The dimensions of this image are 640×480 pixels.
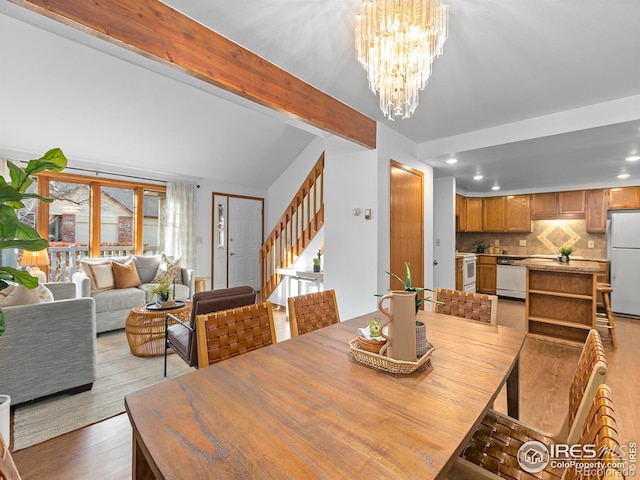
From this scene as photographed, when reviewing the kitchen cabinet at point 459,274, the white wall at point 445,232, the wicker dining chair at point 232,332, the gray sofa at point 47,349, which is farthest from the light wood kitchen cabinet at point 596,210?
the gray sofa at point 47,349

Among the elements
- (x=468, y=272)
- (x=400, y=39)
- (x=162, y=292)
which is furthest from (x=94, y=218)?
(x=468, y=272)

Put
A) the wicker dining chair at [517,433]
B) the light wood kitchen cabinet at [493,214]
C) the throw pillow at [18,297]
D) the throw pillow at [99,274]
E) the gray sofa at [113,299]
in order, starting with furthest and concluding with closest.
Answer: the light wood kitchen cabinet at [493,214], the throw pillow at [99,274], the gray sofa at [113,299], the throw pillow at [18,297], the wicker dining chair at [517,433]

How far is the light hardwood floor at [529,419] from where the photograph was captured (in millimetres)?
1622

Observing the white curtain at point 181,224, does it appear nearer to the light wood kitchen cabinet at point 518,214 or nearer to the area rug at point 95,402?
the area rug at point 95,402

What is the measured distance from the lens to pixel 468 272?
5672mm

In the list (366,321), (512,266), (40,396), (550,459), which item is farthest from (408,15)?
(512,266)

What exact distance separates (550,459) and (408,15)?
6.34 ft

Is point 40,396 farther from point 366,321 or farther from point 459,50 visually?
point 459,50

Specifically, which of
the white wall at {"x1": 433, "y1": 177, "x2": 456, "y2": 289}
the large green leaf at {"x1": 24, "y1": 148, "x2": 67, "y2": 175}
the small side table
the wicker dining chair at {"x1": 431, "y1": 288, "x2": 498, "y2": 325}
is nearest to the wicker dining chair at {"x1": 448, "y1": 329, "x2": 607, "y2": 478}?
the wicker dining chair at {"x1": 431, "y1": 288, "x2": 498, "y2": 325}

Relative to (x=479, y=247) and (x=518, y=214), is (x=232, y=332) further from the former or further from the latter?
(x=518, y=214)

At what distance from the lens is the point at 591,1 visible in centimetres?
160

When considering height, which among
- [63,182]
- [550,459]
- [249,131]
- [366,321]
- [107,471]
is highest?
[249,131]

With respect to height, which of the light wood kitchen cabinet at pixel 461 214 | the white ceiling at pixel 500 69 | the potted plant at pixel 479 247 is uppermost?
the white ceiling at pixel 500 69

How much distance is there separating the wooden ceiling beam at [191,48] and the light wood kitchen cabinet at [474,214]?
5.28 m
